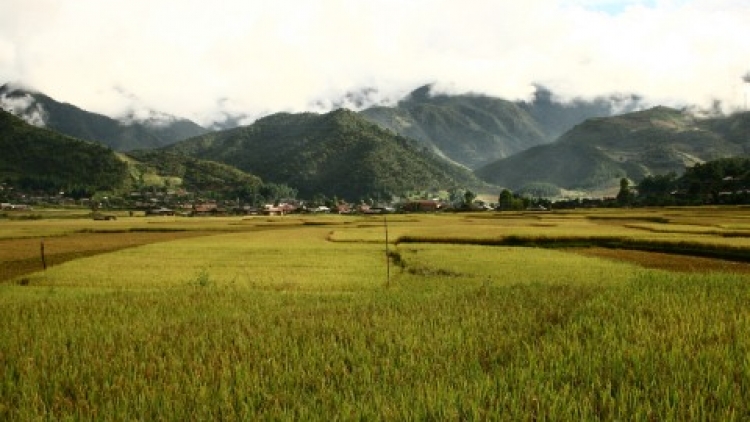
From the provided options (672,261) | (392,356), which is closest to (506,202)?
(672,261)

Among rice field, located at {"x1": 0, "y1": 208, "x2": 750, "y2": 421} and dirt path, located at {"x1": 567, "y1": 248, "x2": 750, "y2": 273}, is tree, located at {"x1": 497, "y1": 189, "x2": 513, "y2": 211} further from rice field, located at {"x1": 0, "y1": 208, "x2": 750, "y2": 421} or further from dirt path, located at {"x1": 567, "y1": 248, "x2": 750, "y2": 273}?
rice field, located at {"x1": 0, "y1": 208, "x2": 750, "y2": 421}

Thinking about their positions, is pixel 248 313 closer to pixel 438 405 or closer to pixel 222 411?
pixel 222 411

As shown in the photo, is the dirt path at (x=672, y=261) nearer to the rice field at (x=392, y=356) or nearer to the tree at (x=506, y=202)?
the rice field at (x=392, y=356)

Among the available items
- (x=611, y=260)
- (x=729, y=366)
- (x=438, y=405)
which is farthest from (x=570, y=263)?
(x=438, y=405)

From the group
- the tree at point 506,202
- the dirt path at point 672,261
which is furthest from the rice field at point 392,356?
the tree at point 506,202

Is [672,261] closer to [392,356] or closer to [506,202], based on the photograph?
[392,356]

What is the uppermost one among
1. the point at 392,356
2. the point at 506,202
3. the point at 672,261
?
the point at 392,356

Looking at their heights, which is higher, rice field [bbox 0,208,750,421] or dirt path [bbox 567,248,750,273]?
rice field [bbox 0,208,750,421]

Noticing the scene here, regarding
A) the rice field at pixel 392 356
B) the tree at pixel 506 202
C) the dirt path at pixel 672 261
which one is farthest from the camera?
the tree at pixel 506 202

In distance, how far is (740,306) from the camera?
437 inches

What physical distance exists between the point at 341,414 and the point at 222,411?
1.35 metres

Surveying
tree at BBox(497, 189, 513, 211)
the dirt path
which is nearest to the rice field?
the dirt path

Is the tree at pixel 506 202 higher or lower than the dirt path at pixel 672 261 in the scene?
higher

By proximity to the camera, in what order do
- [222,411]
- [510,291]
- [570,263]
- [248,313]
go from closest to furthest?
[222,411], [248,313], [510,291], [570,263]
